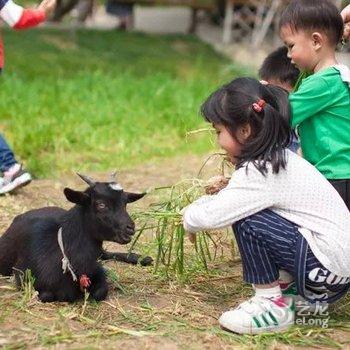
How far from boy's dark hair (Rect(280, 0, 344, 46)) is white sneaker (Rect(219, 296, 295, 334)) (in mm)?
1244

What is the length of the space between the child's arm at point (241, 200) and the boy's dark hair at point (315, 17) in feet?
2.77

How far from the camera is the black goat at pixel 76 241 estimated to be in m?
3.81

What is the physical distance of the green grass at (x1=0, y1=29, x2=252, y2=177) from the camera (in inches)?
305

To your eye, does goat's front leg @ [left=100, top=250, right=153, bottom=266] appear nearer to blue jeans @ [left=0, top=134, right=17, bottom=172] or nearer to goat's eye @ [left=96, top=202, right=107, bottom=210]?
A: goat's eye @ [left=96, top=202, right=107, bottom=210]

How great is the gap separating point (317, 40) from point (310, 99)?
1.10 feet

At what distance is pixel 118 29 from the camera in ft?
55.1

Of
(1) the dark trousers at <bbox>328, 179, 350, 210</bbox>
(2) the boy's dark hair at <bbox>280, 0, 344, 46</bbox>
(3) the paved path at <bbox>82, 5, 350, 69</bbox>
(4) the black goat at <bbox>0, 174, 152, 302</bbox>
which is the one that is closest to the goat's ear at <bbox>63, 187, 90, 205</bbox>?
(4) the black goat at <bbox>0, 174, 152, 302</bbox>

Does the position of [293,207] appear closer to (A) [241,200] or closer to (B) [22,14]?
(A) [241,200]

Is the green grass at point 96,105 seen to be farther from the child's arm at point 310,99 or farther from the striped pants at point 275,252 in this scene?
the striped pants at point 275,252

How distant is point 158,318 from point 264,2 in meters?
12.4

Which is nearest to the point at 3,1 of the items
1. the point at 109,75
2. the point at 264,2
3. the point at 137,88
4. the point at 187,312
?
the point at 187,312

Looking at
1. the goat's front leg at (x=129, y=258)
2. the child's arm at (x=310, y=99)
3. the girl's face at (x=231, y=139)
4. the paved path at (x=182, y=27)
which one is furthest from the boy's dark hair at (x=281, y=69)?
the paved path at (x=182, y=27)

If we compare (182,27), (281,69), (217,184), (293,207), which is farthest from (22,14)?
(182,27)

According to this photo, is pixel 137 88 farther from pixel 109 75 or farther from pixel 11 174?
pixel 11 174
